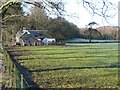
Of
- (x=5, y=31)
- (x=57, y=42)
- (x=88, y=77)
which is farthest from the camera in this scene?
(x=57, y=42)

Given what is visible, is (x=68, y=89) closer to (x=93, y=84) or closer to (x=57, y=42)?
(x=93, y=84)

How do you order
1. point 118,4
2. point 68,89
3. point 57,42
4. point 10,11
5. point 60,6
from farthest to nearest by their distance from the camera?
point 57,42 → point 10,11 → point 60,6 → point 68,89 → point 118,4

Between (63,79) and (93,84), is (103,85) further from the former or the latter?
(63,79)

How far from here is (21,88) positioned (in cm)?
653

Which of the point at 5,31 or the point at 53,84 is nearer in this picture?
the point at 53,84

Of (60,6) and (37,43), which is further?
(37,43)

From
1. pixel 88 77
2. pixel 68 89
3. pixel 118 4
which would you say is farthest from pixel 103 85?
Result: pixel 118 4

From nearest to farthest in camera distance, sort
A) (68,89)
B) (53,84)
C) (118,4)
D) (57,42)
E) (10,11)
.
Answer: (118,4) < (68,89) < (53,84) < (10,11) < (57,42)

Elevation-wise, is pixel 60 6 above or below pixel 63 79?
above

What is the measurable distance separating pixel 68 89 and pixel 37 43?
5710 cm

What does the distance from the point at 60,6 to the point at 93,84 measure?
129 inches

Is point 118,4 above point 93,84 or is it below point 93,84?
above

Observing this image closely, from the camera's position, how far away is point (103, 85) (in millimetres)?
10562

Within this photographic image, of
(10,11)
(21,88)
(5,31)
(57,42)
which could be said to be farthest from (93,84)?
(57,42)
